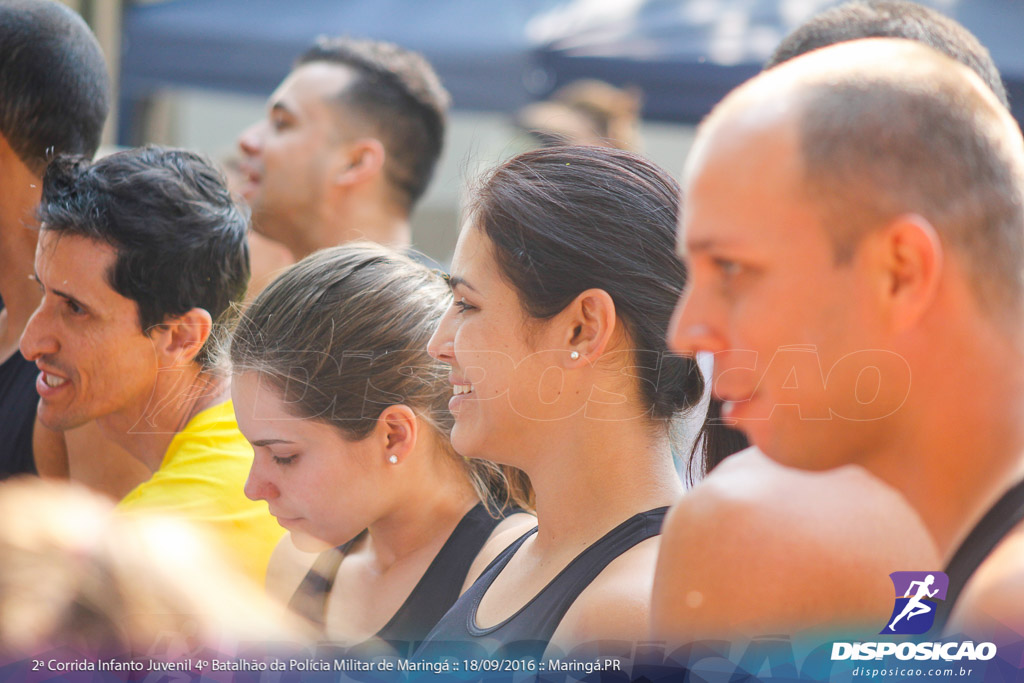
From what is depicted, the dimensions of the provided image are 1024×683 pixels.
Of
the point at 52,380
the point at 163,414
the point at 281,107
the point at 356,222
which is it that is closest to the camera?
the point at 163,414

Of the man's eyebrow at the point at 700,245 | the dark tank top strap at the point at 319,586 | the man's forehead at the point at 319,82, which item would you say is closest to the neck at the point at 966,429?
the man's eyebrow at the point at 700,245

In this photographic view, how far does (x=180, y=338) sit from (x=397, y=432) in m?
0.31

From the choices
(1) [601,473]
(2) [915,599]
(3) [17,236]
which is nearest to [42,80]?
(3) [17,236]

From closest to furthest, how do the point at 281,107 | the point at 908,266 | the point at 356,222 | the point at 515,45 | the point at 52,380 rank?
the point at 908,266, the point at 52,380, the point at 356,222, the point at 281,107, the point at 515,45

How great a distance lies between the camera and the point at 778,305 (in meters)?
0.59

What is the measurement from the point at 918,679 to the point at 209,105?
5.37 m

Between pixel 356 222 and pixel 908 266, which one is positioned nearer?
pixel 908 266

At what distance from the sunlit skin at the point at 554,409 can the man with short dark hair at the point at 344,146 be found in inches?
54.9

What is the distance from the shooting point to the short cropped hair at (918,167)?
567 millimetres

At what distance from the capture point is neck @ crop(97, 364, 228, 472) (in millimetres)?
1255

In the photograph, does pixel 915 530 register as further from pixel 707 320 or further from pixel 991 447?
pixel 707 320

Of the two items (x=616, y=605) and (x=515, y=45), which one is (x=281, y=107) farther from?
(x=616, y=605)

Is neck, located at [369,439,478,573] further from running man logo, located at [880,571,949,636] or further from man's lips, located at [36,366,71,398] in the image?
running man logo, located at [880,571,949,636]

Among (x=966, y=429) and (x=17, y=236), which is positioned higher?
(x=966, y=429)
